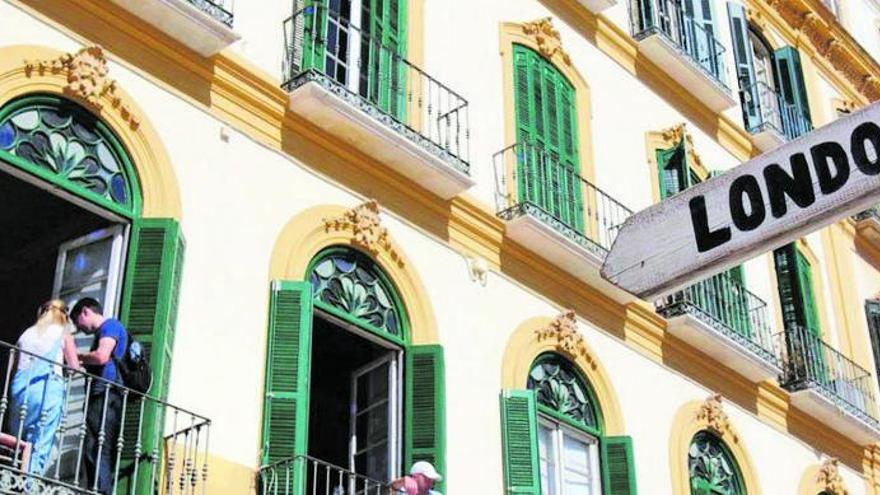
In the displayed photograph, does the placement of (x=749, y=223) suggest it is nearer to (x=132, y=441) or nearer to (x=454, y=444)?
(x=132, y=441)

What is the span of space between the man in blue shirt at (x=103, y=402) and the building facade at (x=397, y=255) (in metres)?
0.06

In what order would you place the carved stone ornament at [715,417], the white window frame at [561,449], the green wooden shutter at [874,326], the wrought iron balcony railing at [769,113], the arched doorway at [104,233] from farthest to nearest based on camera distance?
the green wooden shutter at [874,326], the wrought iron balcony railing at [769,113], the carved stone ornament at [715,417], the white window frame at [561,449], the arched doorway at [104,233]

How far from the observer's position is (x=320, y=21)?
38.7ft

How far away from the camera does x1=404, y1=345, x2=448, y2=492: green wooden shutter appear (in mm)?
11008

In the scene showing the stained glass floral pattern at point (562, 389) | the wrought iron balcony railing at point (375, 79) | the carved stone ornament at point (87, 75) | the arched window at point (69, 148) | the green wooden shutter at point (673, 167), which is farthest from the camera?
the green wooden shutter at point (673, 167)

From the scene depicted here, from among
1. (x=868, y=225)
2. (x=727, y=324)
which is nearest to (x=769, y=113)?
(x=868, y=225)

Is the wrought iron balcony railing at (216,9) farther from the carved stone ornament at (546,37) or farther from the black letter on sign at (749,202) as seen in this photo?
the black letter on sign at (749,202)

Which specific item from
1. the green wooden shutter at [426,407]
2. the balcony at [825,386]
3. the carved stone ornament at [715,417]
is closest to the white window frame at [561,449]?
the green wooden shutter at [426,407]

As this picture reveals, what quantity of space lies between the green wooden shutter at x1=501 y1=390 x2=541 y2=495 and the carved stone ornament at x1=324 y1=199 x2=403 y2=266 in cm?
169

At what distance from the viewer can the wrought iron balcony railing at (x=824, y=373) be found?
16.5 meters

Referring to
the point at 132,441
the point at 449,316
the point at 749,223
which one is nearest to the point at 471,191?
the point at 449,316

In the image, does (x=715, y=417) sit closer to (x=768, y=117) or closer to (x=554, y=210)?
(x=554, y=210)

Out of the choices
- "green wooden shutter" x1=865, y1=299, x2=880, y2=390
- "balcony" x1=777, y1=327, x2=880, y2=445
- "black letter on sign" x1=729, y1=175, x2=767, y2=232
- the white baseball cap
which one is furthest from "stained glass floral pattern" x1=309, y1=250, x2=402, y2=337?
"green wooden shutter" x1=865, y1=299, x2=880, y2=390

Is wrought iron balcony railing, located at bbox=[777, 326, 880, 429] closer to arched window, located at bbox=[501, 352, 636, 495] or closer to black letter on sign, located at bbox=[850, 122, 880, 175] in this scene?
arched window, located at bbox=[501, 352, 636, 495]
